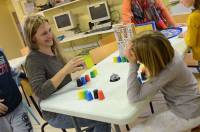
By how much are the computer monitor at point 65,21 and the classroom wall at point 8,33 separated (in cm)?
205

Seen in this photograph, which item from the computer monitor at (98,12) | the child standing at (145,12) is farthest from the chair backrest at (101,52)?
the computer monitor at (98,12)

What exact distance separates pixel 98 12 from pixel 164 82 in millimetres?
3669

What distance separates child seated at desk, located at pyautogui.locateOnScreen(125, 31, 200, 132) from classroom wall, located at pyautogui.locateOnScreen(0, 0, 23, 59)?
19.5 feet

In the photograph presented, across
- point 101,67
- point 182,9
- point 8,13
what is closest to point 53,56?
point 101,67

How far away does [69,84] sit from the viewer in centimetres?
168

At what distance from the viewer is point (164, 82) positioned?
122cm

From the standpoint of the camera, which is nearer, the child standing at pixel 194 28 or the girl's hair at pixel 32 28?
the girl's hair at pixel 32 28

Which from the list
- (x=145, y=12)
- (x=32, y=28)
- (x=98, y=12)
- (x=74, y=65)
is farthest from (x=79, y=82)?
(x=98, y=12)

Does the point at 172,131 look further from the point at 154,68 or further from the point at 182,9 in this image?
the point at 182,9

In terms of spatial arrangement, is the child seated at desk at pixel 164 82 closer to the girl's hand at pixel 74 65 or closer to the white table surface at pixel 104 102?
the white table surface at pixel 104 102

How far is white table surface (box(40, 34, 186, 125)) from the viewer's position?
3.69ft

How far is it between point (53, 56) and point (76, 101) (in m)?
0.46

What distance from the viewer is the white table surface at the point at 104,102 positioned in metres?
1.13

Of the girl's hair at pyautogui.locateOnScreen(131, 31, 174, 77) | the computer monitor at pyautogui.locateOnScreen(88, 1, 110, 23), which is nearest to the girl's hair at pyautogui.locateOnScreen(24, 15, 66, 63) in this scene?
the girl's hair at pyautogui.locateOnScreen(131, 31, 174, 77)
